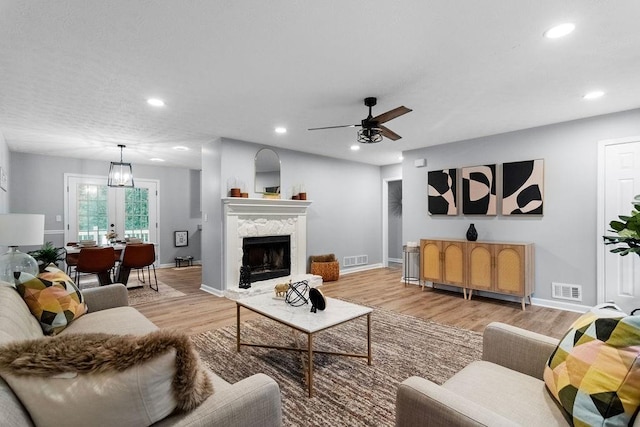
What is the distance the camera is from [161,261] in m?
7.44

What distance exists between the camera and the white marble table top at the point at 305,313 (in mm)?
2221

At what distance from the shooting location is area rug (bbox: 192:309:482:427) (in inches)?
77.5

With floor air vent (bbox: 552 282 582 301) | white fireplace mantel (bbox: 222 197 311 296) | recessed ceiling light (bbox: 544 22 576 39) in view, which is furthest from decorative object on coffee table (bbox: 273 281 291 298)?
floor air vent (bbox: 552 282 582 301)

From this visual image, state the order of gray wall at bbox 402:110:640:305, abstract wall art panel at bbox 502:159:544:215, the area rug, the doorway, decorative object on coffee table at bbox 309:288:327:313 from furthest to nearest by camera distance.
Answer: the doorway < abstract wall art panel at bbox 502:159:544:215 < gray wall at bbox 402:110:640:305 < decorative object on coffee table at bbox 309:288:327:313 < the area rug

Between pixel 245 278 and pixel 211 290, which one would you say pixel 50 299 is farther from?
pixel 211 290

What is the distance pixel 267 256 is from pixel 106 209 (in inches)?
158

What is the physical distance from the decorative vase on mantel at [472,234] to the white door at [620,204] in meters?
1.39

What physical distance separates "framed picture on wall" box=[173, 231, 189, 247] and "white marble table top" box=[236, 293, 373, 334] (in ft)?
18.5

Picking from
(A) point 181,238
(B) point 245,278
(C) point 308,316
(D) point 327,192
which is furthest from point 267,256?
(A) point 181,238

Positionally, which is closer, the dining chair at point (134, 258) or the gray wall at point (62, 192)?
the dining chair at point (134, 258)

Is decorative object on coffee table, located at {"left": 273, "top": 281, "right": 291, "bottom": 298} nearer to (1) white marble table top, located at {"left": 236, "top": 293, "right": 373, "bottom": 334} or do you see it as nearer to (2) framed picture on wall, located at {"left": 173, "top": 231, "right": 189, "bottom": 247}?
(1) white marble table top, located at {"left": 236, "top": 293, "right": 373, "bottom": 334}

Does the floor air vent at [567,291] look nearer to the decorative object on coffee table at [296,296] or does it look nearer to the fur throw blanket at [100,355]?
the decorative object on coffee table at [296,296]

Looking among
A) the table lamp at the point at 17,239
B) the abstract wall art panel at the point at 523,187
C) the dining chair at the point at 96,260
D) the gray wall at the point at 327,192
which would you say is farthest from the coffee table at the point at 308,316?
the abstract wall art panel at the point at 523,187

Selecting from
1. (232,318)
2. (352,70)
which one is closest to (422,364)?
(232,318)
